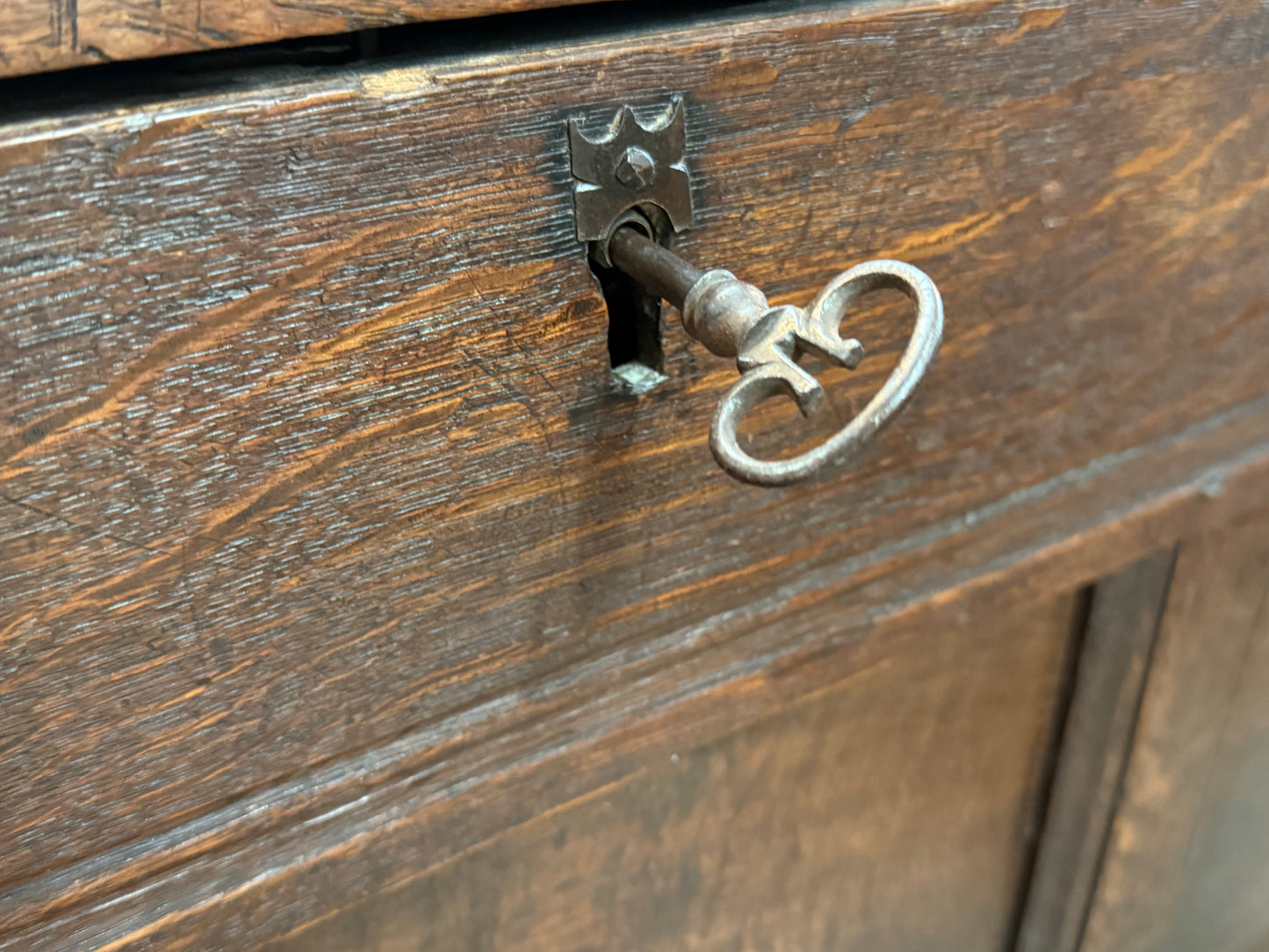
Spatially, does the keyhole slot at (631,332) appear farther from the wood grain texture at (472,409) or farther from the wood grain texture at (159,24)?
the wood grain texture at (159,24)

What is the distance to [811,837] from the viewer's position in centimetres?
62

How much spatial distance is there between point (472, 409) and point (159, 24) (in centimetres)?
14

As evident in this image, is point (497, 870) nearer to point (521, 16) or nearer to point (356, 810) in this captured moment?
point (356, 810)

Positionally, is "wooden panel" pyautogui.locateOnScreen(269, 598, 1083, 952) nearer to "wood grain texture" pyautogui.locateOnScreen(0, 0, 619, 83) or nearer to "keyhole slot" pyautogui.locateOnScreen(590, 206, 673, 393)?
"keyhole slot" pyautogui.locateOnScreen(590, 206, 673, 393)

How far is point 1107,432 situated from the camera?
1.73 feet

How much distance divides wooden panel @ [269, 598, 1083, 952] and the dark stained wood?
0.8 inches

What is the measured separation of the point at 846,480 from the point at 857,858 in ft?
1.10

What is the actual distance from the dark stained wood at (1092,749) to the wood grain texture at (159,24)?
1.91 feet

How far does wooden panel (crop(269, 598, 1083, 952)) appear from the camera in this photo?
50 centimetres

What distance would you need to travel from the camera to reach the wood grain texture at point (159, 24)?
0.23 meters

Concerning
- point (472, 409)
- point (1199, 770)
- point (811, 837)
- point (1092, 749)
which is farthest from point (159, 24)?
point (1199, 770)

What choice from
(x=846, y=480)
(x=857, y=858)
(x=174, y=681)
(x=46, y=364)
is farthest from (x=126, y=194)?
(x=857, y=858)

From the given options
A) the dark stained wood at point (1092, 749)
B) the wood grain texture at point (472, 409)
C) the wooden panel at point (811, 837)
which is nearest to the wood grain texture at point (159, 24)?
the wood grain texture at point (472, 409)

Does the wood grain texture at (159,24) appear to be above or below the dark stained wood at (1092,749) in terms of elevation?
above
